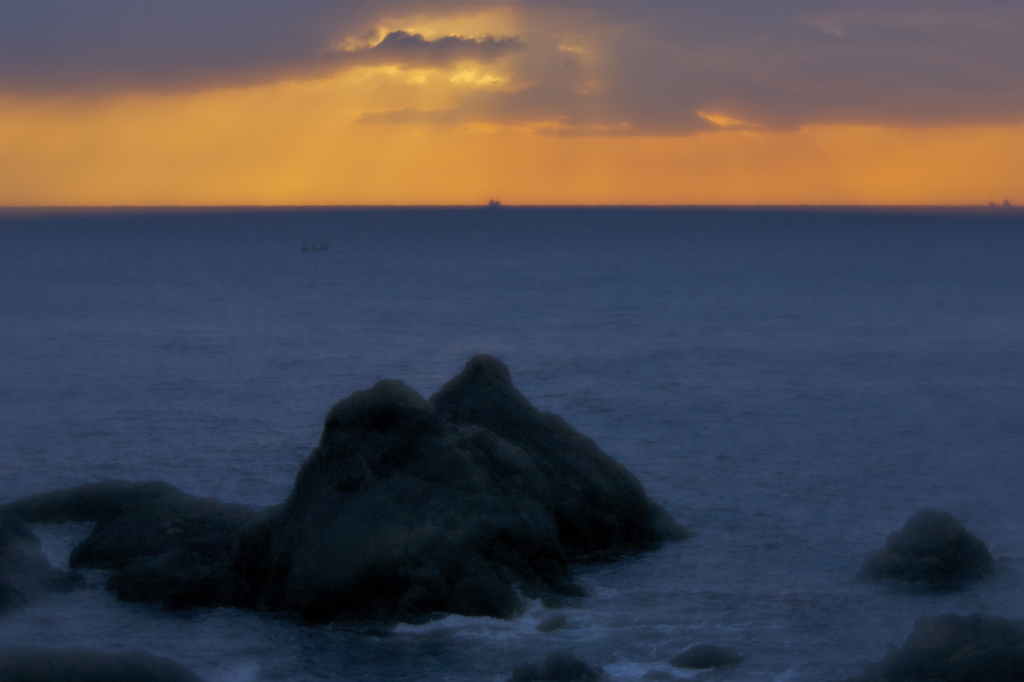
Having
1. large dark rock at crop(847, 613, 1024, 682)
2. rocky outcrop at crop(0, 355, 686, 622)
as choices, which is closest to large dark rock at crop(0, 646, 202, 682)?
rocky outcrop at crop(0, 355, 686, 622)

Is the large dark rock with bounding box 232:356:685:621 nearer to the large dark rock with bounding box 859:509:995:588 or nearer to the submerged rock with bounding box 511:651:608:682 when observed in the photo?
the submerged rock with bounding box 511:651:608:682

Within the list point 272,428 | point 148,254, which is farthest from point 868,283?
point 148,254

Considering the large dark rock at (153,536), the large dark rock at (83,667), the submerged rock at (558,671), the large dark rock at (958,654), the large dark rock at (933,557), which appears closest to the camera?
the large dark rock at (958,654)

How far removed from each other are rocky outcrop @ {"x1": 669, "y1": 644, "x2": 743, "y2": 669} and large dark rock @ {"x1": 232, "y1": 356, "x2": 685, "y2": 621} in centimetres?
292

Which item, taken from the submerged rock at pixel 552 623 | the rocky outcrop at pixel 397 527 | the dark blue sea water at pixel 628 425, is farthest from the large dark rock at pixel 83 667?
the submerged rock at pixel 552 623

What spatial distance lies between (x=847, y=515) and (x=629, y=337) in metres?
32.7

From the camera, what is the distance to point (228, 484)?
26.1 m

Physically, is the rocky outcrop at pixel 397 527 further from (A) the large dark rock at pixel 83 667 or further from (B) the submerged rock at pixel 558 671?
(A) the large dark rock at pixel 83 667

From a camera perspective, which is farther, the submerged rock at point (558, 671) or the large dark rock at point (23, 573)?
the large dark rock at point (23, 573)

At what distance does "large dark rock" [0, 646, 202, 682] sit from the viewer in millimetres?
14203

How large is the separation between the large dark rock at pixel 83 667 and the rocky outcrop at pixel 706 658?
21.8 feet

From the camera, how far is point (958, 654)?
14227 mm

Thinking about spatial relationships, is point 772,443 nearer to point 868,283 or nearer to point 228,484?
point 228,484

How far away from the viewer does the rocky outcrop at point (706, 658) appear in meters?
15.8
